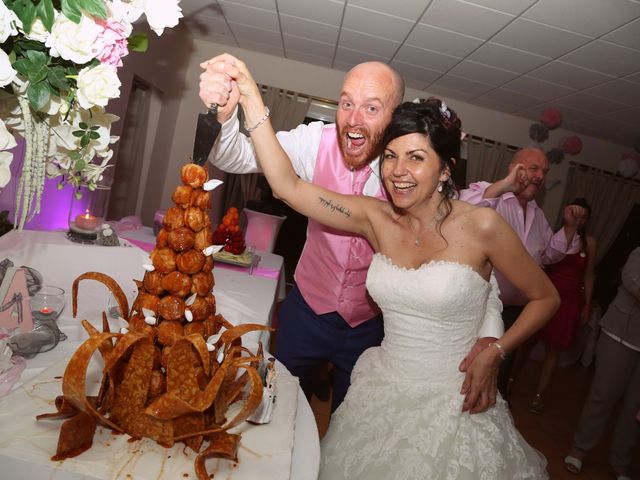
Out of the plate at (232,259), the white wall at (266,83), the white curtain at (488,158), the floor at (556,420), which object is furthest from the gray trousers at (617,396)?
the white wall at (266,83)

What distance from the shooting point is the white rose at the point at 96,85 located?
28.8 inches

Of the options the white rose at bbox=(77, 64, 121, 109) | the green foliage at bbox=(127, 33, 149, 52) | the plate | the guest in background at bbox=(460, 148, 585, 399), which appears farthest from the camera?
the guest in background at bbox=(460, 148, 585, 399)

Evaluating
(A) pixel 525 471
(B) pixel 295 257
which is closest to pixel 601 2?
(A) pixel 525 471

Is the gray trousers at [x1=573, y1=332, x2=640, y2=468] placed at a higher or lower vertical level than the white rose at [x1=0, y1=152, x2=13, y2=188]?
lower

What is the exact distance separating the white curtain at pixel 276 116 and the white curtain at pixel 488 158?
2616 millimetres

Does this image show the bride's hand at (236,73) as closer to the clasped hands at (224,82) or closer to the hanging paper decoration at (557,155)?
the clasped hands at (224,82)

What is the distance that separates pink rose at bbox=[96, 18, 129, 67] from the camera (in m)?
0.73

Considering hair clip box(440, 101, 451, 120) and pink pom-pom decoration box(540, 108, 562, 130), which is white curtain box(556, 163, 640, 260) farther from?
hair clip box(440, 101, 451, 120)

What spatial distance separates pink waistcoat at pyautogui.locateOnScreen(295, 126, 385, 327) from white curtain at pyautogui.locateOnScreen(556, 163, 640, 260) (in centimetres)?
660

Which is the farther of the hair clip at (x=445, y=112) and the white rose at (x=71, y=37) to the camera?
the hair clip at (x=445, y=112)

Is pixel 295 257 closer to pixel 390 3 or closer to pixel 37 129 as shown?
pixel 390 3

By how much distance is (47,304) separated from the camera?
4.36 ft

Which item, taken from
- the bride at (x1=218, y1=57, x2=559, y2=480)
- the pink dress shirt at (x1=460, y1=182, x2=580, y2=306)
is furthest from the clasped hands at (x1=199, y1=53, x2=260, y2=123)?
the pink dress shirt at (x1=460, y1=182, x2=580, y2=306)

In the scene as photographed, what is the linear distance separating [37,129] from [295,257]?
7112 millimetres
